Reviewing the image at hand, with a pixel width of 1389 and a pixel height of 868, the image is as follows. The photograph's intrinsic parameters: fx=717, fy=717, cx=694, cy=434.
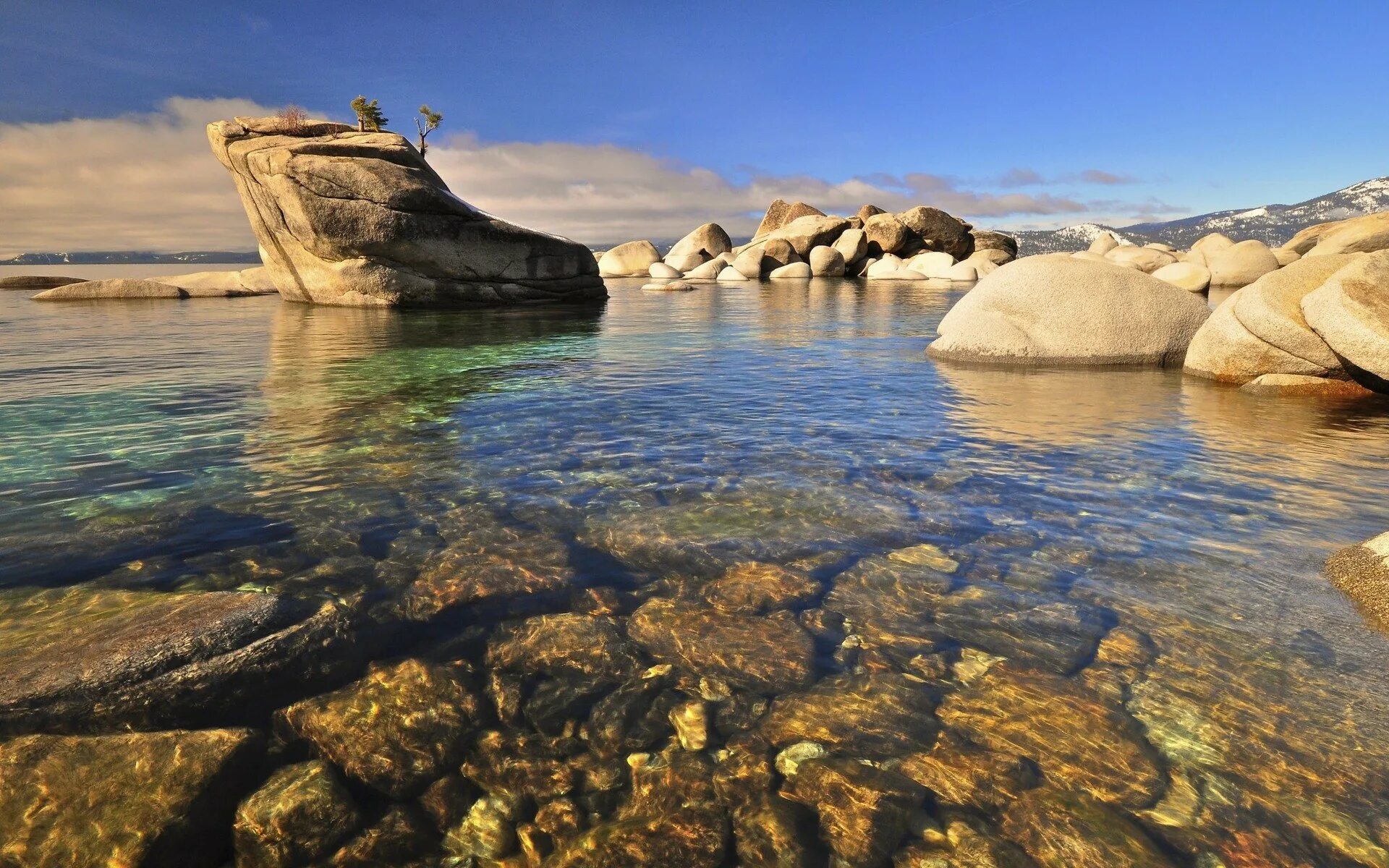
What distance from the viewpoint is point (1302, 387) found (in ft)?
28.9

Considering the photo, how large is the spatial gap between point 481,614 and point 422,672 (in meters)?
0.51

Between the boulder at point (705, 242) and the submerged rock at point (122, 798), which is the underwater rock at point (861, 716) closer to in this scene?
the submerged rock at point (122, 798)

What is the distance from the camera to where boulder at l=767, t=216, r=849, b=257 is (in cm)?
5122

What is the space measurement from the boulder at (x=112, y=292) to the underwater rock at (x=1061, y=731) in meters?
34.2

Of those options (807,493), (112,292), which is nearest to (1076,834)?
(807,493)

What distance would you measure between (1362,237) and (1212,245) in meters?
15.3

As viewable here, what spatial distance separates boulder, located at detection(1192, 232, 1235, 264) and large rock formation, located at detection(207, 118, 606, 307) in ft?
117

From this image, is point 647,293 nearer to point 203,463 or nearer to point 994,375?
point 994,375

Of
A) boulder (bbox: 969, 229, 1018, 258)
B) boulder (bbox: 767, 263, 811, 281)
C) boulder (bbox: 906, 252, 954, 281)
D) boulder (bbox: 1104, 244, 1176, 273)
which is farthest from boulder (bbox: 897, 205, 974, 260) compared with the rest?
boulder (bbox: 1104, 244, 1176, 273)

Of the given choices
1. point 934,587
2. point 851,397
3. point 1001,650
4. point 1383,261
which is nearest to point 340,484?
point 934,587

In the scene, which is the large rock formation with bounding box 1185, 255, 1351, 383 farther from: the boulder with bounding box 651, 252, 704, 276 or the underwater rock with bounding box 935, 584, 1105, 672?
the boulder with bounding box 651, 252, 704, 276

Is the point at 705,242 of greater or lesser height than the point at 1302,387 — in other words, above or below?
above

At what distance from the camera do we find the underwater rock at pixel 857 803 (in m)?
2.22

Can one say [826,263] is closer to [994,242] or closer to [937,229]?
[937,229]
